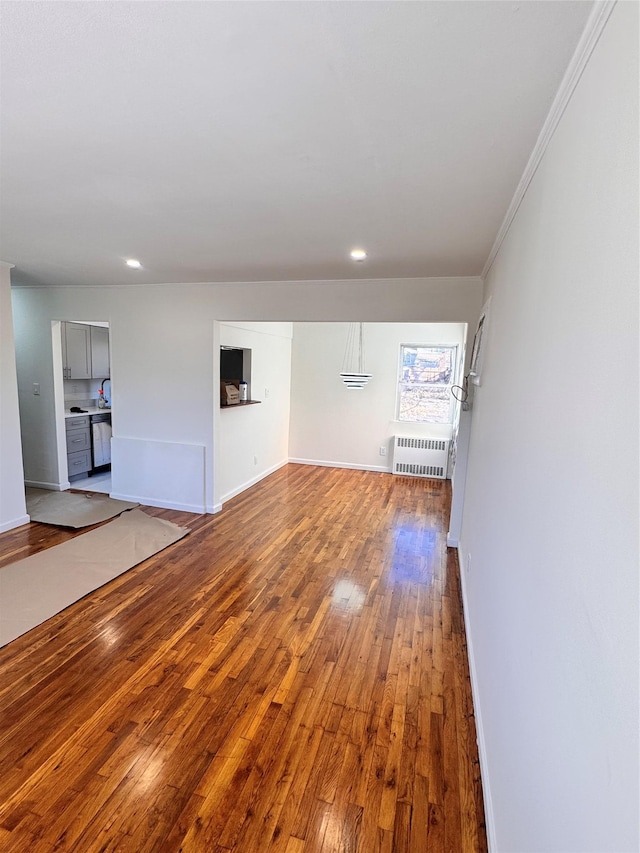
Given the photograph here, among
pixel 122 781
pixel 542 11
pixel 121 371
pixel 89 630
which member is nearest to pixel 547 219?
pixel 542 11

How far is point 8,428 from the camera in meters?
3.94

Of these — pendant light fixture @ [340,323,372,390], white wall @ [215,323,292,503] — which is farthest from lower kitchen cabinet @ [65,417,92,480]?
pendant light fixture @ [340,323,372,390]

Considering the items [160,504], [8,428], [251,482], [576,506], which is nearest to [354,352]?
[251,482]

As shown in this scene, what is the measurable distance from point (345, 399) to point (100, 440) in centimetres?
377

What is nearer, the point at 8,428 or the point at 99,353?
the point at 8,428

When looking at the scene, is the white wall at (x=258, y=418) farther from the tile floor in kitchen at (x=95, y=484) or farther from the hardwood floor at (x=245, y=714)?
the hardwood floor at (x=245, y=714)

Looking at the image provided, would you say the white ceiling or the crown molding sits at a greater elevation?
the white ceiling

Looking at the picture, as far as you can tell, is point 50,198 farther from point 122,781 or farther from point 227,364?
point 227,364

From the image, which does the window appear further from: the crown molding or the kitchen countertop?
the crown molding

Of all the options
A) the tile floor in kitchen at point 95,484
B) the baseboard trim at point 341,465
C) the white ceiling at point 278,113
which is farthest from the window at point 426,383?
the tile floor in kitchen at point 95,484

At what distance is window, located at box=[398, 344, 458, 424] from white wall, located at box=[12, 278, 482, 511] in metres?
2.69

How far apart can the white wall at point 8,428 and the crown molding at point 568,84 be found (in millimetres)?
4221

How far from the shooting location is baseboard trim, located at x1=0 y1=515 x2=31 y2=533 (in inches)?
156

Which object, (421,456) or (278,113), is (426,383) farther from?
(278,113)
